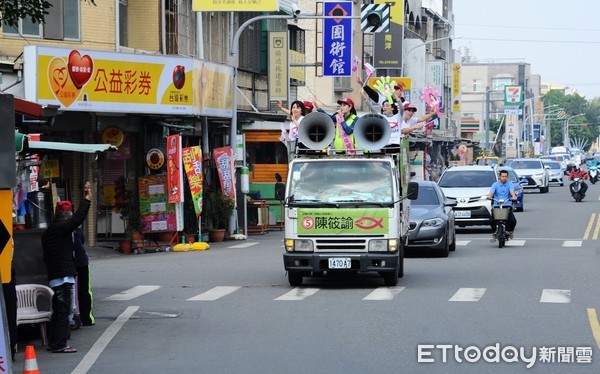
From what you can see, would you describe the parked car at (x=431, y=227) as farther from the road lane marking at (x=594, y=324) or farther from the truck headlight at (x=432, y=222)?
the road lane marking at (x=594, y=324)

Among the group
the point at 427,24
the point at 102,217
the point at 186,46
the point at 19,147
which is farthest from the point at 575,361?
the point at 427,24

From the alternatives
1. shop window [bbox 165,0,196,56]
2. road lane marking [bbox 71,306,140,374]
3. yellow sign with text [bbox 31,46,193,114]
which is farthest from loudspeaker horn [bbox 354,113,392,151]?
shop window [bbox 165,0,196,56]

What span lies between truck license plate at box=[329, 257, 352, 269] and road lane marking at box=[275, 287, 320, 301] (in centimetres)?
53

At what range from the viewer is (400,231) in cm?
2019

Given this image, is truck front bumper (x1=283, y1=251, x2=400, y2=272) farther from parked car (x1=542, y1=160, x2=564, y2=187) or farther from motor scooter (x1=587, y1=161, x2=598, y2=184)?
parked car (x1=542, y1=160, x2=564, y2=187)

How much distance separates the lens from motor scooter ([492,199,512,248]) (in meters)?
28.9

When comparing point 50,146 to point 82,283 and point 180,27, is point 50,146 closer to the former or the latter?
point 82,283

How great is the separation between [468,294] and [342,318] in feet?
11.5

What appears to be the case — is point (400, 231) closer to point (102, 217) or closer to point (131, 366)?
point (131, 366)

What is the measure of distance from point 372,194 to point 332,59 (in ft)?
91.6

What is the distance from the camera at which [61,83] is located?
92.6 ft

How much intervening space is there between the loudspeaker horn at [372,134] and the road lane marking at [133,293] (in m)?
4.28

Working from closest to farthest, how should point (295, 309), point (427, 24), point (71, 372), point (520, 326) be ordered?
point (71, 372), point (520, 326), point (295, 309), point (427, 24)

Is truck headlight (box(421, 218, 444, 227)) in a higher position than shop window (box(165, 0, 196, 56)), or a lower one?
lower
